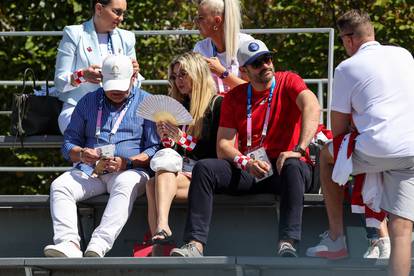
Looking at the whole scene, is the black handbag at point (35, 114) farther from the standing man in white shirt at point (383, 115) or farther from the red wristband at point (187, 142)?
the standing man in white shirt at point (383, 115)

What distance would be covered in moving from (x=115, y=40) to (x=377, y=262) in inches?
110

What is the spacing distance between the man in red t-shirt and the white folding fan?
0.27 m

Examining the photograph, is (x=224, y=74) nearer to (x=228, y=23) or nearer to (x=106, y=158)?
(x=228, y=23)

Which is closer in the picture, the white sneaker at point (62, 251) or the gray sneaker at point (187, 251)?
the gray sneaker at point (187, 251)

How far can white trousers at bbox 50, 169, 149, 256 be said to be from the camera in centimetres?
870

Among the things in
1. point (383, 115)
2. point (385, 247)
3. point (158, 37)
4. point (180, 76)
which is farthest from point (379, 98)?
point (158, 37)

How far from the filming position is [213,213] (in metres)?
9.33

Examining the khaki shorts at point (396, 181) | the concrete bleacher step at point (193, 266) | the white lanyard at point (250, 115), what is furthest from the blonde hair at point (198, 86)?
the khaki shorts at point (396, 181)

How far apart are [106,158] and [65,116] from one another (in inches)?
34.2

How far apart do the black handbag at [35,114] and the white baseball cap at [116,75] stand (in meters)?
0.80

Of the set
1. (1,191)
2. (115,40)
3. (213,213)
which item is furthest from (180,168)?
(1,191)

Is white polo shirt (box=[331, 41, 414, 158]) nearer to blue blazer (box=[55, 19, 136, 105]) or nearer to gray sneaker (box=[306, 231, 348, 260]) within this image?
gray sneaker (box=[306, 231, 348, 260])

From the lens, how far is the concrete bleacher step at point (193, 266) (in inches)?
328

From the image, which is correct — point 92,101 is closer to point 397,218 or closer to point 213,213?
point 213,213
